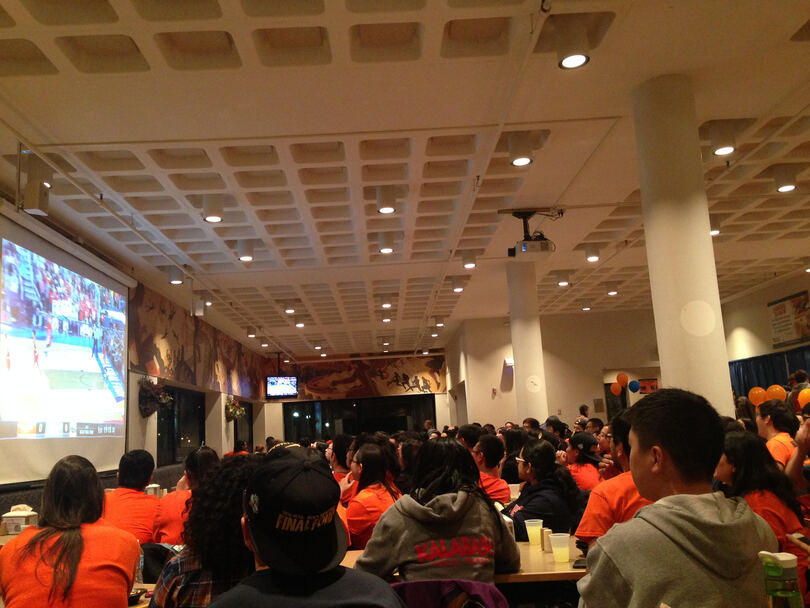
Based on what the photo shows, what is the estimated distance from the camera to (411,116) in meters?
6.39

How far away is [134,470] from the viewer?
4777 millimetres

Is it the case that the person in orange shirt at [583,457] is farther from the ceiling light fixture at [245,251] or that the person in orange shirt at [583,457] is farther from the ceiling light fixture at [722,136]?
the ceiling light fixture at [245,251]

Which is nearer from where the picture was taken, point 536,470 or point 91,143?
point 536,470

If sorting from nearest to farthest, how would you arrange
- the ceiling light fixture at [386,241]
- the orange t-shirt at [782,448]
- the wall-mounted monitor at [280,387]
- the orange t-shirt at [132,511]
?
the orange t-shirt at [132,511] → the orange t-shirt at [782,448] → the ceiling light fixture at [386,241] → the wall-mounted monitor at [280,387]

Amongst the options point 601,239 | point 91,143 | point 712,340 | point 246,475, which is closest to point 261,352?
point 601,239

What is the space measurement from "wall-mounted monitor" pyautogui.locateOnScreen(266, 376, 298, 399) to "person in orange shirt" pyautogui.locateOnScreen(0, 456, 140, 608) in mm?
20078

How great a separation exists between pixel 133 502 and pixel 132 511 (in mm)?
63

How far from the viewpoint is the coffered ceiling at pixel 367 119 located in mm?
5000

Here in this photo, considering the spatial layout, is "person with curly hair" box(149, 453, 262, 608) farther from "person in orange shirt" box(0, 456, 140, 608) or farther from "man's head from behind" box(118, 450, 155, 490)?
"man's head from behind" box(118, 450, 155, 490)

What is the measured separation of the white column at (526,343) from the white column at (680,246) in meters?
5.92

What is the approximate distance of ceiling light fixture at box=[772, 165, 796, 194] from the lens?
852cm

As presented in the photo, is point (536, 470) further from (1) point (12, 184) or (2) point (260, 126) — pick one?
(1) point (12, 184)

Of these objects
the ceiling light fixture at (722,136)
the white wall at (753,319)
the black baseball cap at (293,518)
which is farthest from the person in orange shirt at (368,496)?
the white wall at (753,319)

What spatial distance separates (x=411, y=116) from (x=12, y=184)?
4515 millimetres
